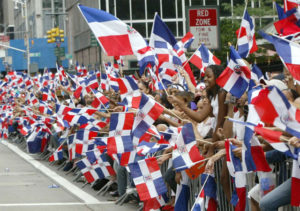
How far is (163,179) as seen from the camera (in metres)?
10.8

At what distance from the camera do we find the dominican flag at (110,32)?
408 inches

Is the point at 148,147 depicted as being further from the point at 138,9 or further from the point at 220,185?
the point at 138,9

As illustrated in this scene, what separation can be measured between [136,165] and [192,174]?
0.87 m

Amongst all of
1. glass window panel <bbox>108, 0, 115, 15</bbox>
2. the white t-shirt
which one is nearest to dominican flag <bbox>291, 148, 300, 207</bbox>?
the white t-shirt

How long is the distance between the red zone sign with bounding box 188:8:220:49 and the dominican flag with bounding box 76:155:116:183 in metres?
3.50

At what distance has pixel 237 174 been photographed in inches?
327

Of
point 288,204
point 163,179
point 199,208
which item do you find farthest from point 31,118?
point 288,204

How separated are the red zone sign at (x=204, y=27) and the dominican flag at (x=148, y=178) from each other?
22.3ft

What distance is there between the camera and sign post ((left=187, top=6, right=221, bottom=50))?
16.6 m

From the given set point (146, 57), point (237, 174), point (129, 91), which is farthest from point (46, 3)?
point (237, 174)

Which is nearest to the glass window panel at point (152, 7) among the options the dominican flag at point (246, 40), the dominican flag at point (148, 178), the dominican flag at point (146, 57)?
the dominican flag at point (146, 57)

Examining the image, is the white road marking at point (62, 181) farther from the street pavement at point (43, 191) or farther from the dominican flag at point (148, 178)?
the dominican flag at point (148, 178)

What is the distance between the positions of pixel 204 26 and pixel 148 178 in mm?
7260

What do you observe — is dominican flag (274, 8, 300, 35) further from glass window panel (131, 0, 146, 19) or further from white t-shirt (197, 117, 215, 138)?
glass window panel (131, 0, 146, 19)
